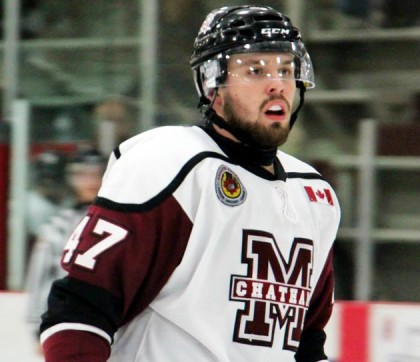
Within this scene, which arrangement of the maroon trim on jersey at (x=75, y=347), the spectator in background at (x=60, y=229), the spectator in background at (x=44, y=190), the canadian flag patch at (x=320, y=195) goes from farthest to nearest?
the spectator in background at (x=44, y=190) < the spectator in background at (x=60, y=229) < the canadian flag patch at (x=320, y=195) < the maroon trim on jersey at (x=75, y=347)

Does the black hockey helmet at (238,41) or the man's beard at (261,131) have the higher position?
the black hockey helmet at (238,41)

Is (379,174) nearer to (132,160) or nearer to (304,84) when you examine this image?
(304,84)

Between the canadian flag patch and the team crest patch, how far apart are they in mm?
229

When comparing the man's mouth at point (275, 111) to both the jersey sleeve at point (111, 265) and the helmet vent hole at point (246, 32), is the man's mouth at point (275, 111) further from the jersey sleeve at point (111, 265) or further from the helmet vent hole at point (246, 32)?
the jersey sleeve at point (111, 265)

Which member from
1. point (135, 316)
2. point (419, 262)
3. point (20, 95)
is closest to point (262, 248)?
point (135, 316)

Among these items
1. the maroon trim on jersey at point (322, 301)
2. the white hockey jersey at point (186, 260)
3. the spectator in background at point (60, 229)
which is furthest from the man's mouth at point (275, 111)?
the spectator in background at point (60, 229)

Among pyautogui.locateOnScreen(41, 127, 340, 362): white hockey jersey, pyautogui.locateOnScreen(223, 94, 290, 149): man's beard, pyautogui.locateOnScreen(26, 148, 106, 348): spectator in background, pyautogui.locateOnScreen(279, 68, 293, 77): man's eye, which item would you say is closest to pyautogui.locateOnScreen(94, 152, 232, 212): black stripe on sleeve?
pyautogui.locateOnScreen(41, 127, 340, 362): white hockey jersey

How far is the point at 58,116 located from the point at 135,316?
3.25 metres

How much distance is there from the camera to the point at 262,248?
78.3 inches

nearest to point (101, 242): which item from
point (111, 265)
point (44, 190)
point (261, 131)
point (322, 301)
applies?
point (111, 265)

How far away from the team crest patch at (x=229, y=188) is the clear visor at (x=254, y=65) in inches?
7.6

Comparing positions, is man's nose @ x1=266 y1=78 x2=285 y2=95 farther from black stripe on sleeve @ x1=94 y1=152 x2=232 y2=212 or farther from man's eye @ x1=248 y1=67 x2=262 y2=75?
black stripe on sleeve @ x1=94 y1=152 x2=232 y2=212

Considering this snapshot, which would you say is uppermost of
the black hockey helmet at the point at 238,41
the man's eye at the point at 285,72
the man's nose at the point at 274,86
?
the black hockey helmet at the point at 238,41

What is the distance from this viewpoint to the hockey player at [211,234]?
72.7 inches
